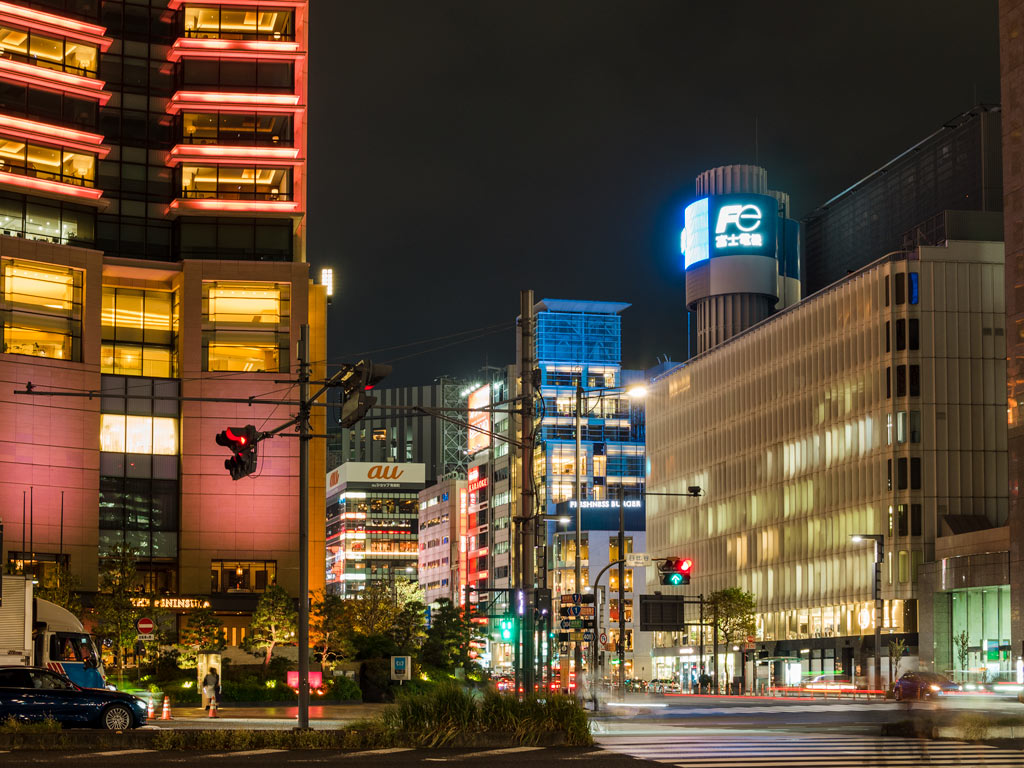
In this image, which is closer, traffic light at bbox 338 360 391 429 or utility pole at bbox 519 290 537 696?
traffic light at bbox 338 360 391 429

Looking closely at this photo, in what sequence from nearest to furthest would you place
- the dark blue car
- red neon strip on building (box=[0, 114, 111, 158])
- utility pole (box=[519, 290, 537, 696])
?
the dark blue car < utility pole (box=[519, 290, 537, 696]) < red neon strip on building (box=[0, 114, 111, 158])

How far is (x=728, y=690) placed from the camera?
10775 cm

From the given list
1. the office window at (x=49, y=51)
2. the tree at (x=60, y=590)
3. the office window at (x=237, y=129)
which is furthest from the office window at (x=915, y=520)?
the office window at (x=49, y=51)

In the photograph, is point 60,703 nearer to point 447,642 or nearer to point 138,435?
point 447,642

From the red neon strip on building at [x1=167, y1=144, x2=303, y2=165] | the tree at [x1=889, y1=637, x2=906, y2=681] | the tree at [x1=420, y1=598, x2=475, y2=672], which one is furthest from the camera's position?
the tree at [x1=889, y1=637, x2=906, y2=681]

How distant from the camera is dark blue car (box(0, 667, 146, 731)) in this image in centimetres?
3391

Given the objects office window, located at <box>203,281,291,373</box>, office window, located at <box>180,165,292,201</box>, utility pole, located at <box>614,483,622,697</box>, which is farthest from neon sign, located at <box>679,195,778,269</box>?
utility pole, located at <box>614,483,622,697</box>

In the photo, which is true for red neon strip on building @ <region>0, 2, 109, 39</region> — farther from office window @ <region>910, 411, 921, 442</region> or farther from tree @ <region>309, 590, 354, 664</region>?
office window @ <region>910, 411, 921, 442</region>

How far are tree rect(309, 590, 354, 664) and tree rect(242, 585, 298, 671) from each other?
1306 mm

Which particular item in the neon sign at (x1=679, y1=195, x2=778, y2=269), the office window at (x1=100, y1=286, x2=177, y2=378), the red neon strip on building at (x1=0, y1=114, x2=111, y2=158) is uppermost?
the neon sign at (x1=679, y1=195, x2=778, y2=269)

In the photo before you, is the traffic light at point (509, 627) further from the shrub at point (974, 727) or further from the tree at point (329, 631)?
the tree at point (329, 631)

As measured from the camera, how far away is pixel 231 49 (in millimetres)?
102875

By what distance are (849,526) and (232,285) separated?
54.7 meters

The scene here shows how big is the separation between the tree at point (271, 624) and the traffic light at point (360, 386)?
162ft
